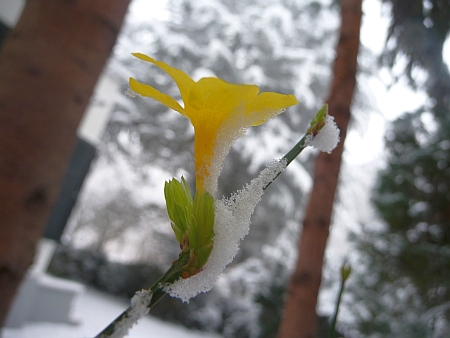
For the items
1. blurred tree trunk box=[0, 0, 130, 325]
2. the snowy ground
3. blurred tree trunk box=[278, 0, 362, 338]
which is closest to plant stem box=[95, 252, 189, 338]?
blurred tree trunk box=[0, 0, 130, 325]

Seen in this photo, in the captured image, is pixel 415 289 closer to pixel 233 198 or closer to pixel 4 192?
→ pixel 4 192

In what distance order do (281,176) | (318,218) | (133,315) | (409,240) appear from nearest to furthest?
1. (133,315)
2. (318,218)
3. (409,240)
4. (281,176)

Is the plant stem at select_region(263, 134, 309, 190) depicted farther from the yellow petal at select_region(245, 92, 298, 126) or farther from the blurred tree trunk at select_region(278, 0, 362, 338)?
the blurred tree trunk at select_region(278, 0, 362, 338)

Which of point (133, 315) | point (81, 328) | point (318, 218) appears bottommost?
point (81, 328)

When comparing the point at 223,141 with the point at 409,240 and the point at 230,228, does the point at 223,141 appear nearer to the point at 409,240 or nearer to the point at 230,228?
the point at 230,228

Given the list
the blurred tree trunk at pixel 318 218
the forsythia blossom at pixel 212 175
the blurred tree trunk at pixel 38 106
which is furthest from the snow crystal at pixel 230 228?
the blurred tree trunk at pixel 318 218

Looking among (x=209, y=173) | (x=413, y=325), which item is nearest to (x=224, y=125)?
(x=209, y=173)

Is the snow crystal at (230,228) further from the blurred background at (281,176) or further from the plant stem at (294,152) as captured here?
the blurred background at (281,176)

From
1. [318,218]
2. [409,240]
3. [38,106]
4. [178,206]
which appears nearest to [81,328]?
[318,218]
